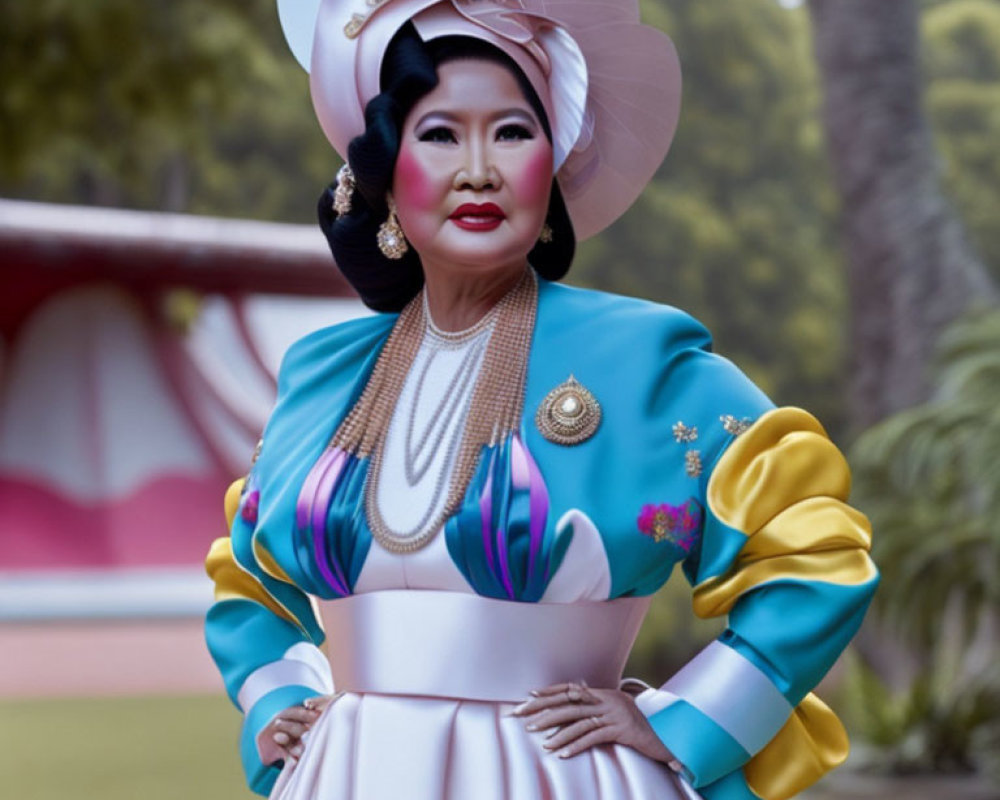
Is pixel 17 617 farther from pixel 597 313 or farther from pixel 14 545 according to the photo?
pixel 597 313

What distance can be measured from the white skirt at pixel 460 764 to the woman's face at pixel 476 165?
55 centimetres

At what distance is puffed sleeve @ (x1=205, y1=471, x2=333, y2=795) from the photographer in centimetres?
219

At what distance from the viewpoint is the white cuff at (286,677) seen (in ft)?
7.20

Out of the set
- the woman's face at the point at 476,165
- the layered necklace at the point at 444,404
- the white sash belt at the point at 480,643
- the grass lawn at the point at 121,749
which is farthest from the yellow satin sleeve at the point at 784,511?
the grass lawn at the point at 121,749

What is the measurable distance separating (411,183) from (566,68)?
250 millimetres

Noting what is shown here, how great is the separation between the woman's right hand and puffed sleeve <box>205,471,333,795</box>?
24 millimetres

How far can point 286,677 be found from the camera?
86.6 inches

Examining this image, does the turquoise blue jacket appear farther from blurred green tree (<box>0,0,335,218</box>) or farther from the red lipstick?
blurred green tree (<box>0,0,335,218</box>)

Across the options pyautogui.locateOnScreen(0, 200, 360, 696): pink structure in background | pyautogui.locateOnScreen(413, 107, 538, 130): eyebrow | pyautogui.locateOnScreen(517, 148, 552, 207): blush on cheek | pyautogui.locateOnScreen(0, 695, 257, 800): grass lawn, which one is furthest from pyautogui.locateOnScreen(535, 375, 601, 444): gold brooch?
pyautogui.locateOnScreen(0, 200, 360, 696): pink structure in background

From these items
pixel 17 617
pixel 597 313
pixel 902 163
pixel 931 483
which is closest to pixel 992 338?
pixel 931 483

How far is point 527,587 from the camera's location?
1945 millimetres

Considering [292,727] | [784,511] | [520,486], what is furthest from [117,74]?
[784,511]

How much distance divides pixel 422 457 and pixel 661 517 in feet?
1.02

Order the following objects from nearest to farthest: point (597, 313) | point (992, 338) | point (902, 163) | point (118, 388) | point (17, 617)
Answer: point (597, 313) < point (992, 338) < point (902, 163) < point (17, 617) < point (118, 388)
